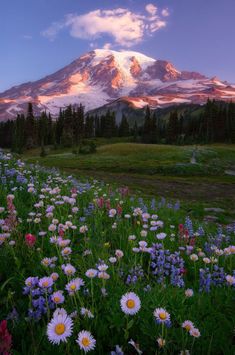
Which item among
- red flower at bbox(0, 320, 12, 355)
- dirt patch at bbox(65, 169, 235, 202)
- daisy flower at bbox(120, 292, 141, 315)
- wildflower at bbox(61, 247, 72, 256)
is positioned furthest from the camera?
dirt patch at bbox(65, 169, 235, 202)

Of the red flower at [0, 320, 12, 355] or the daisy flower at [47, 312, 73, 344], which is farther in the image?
the daisy flower at [47, 312, 73, 344]

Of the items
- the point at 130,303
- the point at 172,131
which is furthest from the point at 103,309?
the point at 172,131

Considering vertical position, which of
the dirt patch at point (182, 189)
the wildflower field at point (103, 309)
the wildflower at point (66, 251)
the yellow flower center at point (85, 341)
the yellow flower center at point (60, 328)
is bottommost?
the dirt patch at point (182, 189)

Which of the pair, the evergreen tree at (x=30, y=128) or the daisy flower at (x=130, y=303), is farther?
the evergreen tree at (x=30, y=128)

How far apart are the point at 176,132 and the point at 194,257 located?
123 meters

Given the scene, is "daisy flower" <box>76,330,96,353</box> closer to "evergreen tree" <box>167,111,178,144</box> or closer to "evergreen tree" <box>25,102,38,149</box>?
"evergreen tree" <box>167,111,178,144</box>

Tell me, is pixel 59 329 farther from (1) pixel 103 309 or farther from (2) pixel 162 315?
(1) pixel 103 309

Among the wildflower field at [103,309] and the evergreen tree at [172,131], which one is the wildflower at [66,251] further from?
the evergreen tree at [172,131]

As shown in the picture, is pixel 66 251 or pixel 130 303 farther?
pixel 66 251

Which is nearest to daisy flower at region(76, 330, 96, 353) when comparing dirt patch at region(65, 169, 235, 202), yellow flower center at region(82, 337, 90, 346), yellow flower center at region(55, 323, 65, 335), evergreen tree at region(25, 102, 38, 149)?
yellow flower center at region(82, 337, 90, 346)

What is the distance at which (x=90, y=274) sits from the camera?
3094mm

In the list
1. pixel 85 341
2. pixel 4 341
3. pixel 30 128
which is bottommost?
pixel 85 341

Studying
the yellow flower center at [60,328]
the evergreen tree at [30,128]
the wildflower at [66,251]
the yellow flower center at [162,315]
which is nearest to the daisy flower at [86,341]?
the yellow flower center at [60,328]

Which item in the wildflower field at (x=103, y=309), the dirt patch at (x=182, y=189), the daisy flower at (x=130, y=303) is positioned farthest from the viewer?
the dirt patch at (x=182, y=189)
